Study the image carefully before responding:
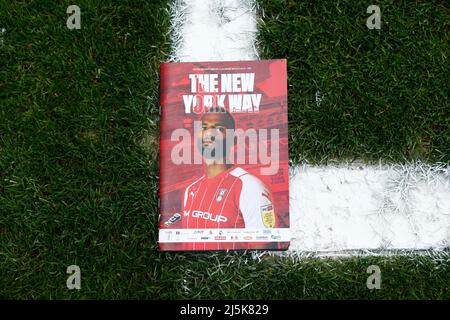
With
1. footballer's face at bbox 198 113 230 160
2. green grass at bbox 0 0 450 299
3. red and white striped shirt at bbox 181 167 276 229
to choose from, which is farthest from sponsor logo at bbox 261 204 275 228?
footballer's face at bbox 198 113 230 160

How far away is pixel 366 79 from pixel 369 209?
1.77 feet

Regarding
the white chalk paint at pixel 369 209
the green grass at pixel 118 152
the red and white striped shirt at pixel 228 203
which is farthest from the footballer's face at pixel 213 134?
the white chalk paint at pixel 369 209

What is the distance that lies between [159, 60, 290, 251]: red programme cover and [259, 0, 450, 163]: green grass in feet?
0.32

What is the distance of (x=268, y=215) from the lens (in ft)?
5.96

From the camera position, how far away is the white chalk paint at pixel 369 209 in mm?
1819

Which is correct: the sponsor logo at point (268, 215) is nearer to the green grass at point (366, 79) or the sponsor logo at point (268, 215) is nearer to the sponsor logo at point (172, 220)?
the green grass at point (366, 79)

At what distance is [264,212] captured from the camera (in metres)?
1.82

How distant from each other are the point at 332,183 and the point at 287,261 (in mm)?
371

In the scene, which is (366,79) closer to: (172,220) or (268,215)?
(268,215)

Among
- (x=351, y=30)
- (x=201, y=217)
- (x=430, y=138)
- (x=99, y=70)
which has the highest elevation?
(x=351, y=30)

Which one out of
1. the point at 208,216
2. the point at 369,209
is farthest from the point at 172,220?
the point at 369,209

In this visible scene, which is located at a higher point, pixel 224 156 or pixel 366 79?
pixel 366 79

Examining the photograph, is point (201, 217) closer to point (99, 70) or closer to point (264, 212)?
point (264, 212)
